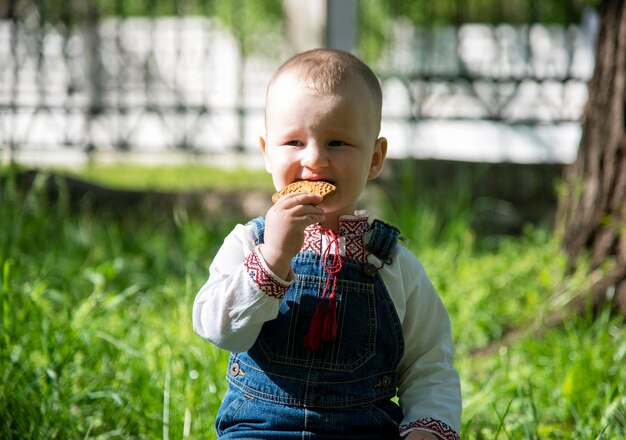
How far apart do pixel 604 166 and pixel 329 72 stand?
7.27 feet

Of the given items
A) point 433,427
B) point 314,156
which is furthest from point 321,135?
point 433,427

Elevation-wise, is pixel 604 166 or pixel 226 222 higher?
pixel 604 166

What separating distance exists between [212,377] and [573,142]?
23.1ft

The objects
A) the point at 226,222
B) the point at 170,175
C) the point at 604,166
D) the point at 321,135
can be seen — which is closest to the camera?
the point at 321,135

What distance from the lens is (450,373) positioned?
1874 mm

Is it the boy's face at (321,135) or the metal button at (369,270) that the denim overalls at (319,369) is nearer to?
the metal button at (369,270)

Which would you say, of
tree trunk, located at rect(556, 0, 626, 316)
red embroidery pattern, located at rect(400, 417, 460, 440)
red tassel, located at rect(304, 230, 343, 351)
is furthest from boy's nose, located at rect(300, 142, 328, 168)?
tree trunk, located at rect(556, 0, 626, 316)

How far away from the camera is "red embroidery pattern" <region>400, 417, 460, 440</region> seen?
1.78m

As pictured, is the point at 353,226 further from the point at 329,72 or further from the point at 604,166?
the point at 604,166

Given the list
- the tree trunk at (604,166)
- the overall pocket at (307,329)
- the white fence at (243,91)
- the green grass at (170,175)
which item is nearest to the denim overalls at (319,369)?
the overall pocket at (307,329)

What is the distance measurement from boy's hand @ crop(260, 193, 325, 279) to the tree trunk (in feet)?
6.81

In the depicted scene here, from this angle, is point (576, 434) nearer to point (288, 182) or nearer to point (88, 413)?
point (288, 182)

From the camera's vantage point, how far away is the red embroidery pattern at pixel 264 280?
1.62 m

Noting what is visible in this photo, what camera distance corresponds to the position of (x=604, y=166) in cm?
361
